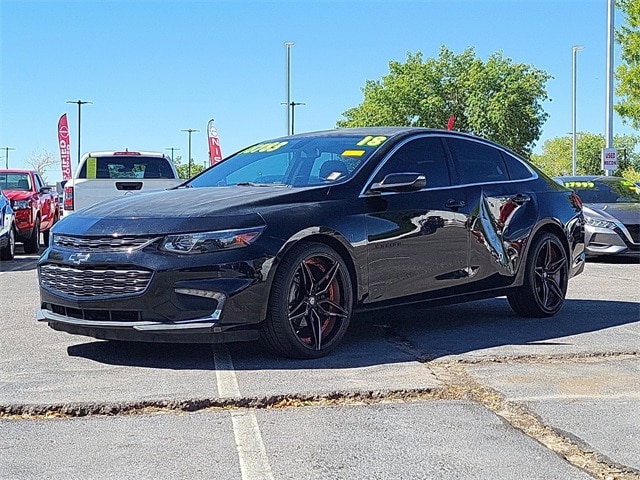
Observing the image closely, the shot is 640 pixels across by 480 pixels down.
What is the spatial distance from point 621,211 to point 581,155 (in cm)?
10031

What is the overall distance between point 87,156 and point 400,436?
1151cm

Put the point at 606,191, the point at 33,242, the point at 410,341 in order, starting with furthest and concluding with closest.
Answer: the point at 33,242, the point at 606,191, the point at 410,341

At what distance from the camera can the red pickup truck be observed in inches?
602

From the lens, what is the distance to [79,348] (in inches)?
235

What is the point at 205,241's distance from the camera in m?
5.23

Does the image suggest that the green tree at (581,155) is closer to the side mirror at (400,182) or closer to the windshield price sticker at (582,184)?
the windshield price sticker at (582,184)

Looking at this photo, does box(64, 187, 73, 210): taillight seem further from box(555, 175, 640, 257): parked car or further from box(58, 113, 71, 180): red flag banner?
box(58, 113, 71, 180): red flag banner

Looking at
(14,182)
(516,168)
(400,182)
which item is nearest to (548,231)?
(516,168)

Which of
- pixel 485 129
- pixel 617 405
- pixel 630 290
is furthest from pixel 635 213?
pixel 485 129

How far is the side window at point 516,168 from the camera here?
7.47 metres

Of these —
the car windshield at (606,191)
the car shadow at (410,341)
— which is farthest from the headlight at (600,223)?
the car shadow at (410,341)

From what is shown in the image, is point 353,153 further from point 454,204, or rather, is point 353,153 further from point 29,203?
point 29,203

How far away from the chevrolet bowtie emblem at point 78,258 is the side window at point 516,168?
3.68m

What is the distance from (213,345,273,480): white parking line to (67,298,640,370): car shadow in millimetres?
241
